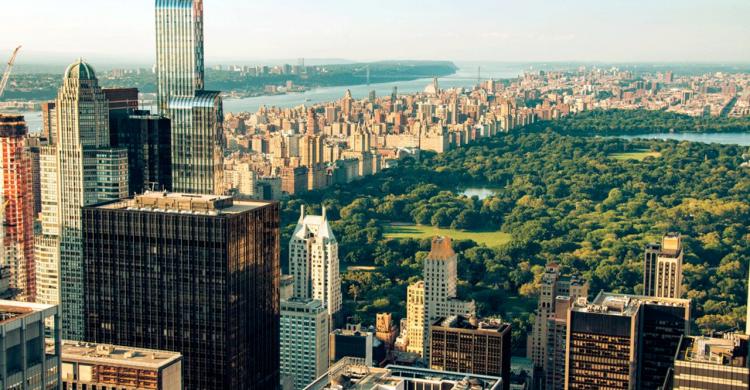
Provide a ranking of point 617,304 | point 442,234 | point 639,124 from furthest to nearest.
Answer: point 639,124, point 442,234, point 617,304

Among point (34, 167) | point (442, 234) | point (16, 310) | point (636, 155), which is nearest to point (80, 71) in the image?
point (34, 167)

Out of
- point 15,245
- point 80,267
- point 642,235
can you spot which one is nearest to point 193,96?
point 80,267

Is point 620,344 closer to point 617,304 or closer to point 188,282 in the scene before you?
point 617,304

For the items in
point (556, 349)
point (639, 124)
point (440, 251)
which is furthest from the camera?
point (639, 124)

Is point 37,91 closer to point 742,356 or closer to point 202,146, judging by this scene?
point 202,146

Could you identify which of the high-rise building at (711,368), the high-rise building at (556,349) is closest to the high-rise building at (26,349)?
the high-rise building at (711,368)

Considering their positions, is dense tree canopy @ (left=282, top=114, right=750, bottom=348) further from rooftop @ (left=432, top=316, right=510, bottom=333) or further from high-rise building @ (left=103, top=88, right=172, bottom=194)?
high-rise building @ (left=103, top=88, right=172, bottom=194)
